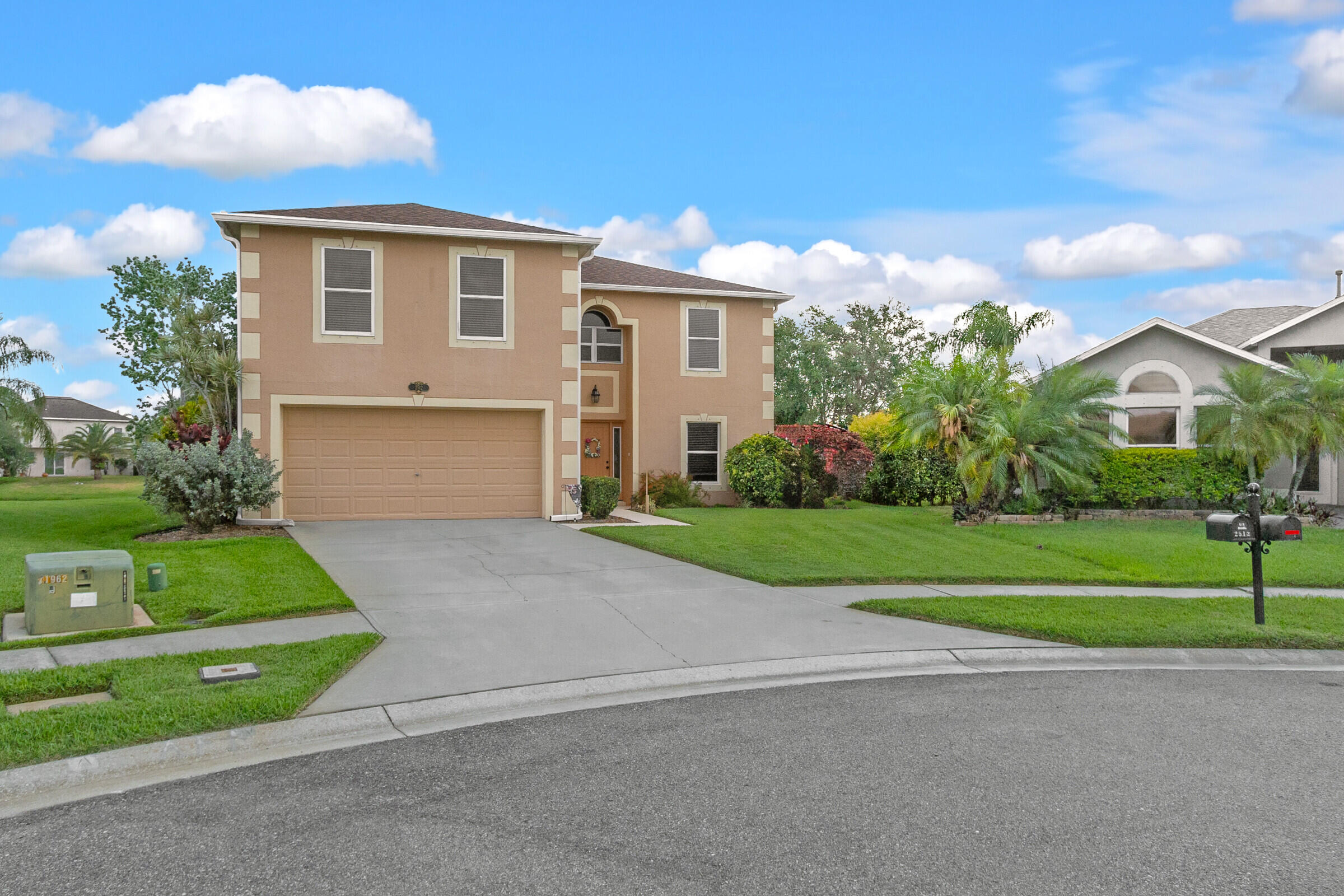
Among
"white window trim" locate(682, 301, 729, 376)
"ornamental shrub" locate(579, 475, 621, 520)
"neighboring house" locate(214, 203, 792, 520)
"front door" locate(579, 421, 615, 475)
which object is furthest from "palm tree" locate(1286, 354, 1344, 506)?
"front door" locate(579, 421, 615, 475)

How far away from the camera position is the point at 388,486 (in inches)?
737

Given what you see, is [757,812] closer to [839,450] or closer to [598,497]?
[598,497]

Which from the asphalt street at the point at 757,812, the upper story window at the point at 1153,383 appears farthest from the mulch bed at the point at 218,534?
the upper story window at the point at 1153,383

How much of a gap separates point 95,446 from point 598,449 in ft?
155

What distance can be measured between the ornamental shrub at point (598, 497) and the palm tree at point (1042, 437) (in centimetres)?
690

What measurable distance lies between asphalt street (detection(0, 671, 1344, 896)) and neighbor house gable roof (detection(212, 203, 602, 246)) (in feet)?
45.9

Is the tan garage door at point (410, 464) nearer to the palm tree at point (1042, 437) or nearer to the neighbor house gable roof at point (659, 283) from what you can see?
the neighbor house gable roof at point (659, 283)

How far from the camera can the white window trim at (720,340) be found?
23953 mm

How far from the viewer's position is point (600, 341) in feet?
79.3

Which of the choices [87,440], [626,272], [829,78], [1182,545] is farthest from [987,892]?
[87,440]

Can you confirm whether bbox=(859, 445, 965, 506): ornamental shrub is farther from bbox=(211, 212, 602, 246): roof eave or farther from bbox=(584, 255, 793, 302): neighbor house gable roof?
bbox=(211, 212, 602, 246): roof eave

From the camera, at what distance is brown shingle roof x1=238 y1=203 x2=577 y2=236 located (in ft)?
60.7

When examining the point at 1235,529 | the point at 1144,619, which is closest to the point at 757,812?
the point at 1144,619

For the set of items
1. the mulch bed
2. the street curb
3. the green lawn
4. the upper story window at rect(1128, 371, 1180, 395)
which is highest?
the upper story window at rect(1128, 371, 1180, 395)
